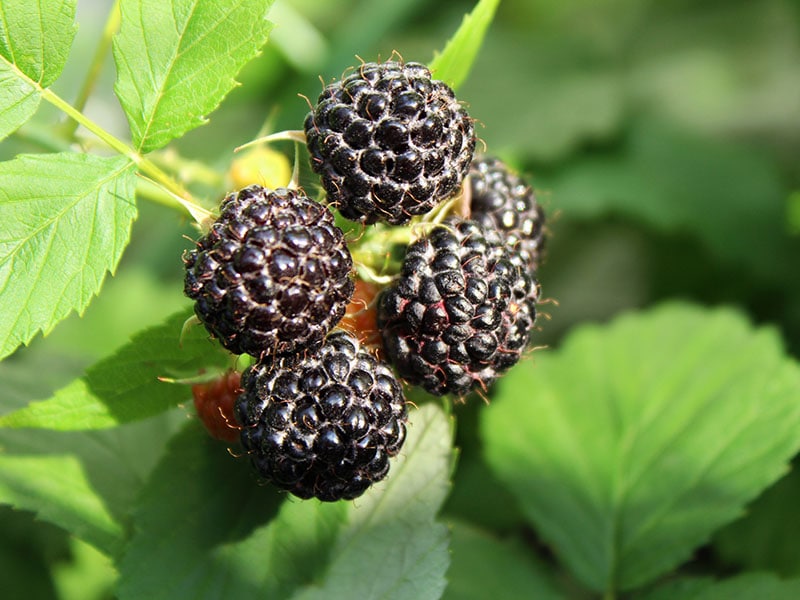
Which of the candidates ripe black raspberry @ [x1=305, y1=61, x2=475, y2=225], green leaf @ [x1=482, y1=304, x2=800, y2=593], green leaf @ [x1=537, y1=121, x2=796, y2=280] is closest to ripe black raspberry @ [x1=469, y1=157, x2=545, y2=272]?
ripe black raspberry @ [x1=305, y1=61, x2=475, y2=225]

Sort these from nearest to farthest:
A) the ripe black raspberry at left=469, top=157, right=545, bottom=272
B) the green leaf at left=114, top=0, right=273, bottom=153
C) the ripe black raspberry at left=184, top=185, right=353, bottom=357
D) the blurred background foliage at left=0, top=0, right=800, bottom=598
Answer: the ripe black raspberry at left=184, top=185, right=353, bottom=357, the green leaf at left=114, top=0, right=273, bottom=153, the ripe black raspberry at left=469, top=157, right=545, bottom=272, the blurred background foliage at left=0, top=0, right=800, bottom=598

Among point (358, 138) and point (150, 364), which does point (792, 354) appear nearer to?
point (358, 138)

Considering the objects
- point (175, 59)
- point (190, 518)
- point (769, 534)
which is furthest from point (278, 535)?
point (769, 534)

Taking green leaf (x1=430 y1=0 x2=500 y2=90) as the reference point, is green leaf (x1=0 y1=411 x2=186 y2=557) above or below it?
below

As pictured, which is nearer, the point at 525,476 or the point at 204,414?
the point at 204,414

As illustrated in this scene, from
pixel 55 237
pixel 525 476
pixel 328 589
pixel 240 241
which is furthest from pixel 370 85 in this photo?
pixel 525 476

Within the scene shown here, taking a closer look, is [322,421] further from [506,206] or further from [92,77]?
[92,77]

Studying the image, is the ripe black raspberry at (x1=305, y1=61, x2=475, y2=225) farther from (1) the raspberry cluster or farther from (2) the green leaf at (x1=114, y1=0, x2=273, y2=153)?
(2) the green leaf at (x1=114, y1=0, x2=273, y2=153)

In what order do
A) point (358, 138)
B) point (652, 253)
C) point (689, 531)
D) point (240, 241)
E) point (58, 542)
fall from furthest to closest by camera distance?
1. point (652, 253)
2. point (58, 542)
3. point (689, 531)
4. point (358, 138)
5. point (240, 241)
